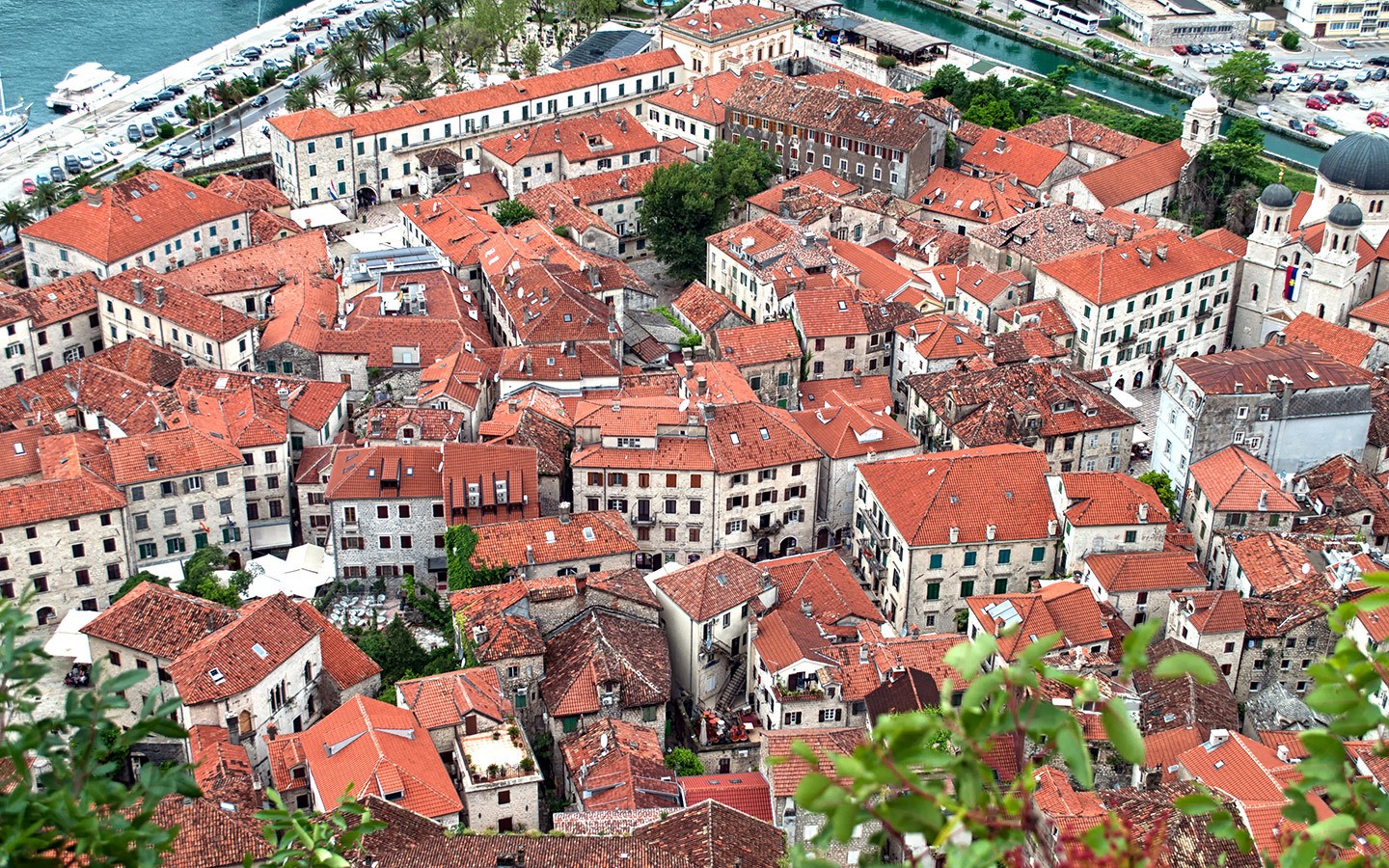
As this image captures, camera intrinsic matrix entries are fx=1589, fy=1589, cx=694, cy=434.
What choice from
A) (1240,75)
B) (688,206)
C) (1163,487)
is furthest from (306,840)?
(1240,75)

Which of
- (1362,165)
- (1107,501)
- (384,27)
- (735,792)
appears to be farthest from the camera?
(384,27)

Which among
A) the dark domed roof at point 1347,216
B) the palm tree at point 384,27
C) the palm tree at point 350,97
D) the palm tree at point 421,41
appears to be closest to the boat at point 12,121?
the palm tree at point 350,97

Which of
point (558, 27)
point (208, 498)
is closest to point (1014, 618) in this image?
point (208, 498)

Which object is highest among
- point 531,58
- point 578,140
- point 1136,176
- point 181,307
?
point 531,58

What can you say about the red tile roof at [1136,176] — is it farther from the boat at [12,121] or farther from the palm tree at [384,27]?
the boat at [12,121]

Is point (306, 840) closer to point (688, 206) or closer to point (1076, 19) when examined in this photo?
point (688, 206)

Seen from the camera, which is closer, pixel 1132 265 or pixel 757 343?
pixel 757 343
